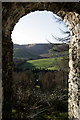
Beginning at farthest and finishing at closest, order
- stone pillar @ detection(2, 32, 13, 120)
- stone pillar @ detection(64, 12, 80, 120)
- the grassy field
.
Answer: the grassy field → stone pillar @ detection(64, 12, 80, 120) → stone pillar @ detection(2, 32, 13, 120)

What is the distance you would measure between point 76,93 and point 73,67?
59 cm

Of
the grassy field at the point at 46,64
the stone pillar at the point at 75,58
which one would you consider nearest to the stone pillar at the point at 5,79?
the stone pillar at the point at 75,58

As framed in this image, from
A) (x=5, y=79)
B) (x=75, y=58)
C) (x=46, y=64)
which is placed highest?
(x=75, y=58)

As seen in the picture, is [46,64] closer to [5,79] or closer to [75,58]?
[75,58]

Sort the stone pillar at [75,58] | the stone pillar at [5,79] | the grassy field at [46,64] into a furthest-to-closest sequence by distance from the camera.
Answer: the grassy field at [46,64] → the stone pillar at [75,58] → the stone pillar at [5,79]

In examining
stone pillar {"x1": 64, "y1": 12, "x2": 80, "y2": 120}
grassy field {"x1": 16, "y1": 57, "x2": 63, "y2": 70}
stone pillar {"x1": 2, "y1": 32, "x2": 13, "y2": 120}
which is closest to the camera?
stone pillar {"x1": 2, "y1": 32, "x2": 13, "y2": 120}

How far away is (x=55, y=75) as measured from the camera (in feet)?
23.7

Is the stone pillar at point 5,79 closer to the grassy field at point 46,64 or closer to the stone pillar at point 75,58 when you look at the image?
the stone pillar at point 75,58

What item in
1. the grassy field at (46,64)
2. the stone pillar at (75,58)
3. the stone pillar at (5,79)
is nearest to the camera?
the stone pillar at (5,79)

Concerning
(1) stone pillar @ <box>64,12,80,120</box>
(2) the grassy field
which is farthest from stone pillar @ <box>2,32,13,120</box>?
(2) the grassy field

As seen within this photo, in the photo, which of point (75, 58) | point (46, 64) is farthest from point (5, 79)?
point (46, 64)

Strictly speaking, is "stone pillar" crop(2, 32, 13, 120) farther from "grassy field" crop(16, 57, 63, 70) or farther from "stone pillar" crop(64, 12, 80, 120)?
"grassy field" crop(16, 57, 63, 70)

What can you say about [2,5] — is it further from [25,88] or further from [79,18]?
[25,88]

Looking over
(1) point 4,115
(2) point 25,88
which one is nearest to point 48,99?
(2) point 25,88
